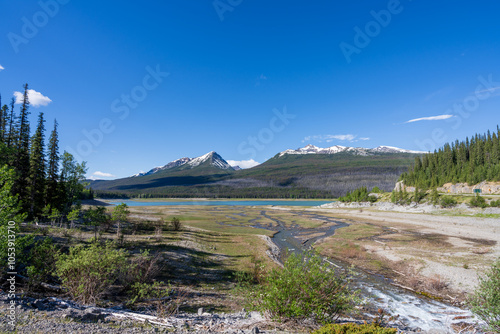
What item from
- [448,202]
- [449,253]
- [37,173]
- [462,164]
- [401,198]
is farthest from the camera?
[462,164]

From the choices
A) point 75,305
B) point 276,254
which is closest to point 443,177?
point 276,254

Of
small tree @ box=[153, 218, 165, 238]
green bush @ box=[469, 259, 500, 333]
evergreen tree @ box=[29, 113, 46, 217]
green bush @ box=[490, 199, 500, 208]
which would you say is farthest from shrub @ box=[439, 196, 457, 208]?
evergreen tree @ box=[29, 113, 46, 217]

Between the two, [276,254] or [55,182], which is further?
[55,182]

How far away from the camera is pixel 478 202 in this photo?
7375 cm

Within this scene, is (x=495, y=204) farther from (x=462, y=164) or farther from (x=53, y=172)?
(x=53, y=172)

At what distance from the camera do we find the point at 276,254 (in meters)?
34.2

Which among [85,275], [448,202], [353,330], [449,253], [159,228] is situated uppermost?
[85,275]

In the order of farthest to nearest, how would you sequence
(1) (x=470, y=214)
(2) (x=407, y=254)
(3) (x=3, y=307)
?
(1) (x=470, y=214), (2) (x=407, y=254), (3) (x=3, y=307)

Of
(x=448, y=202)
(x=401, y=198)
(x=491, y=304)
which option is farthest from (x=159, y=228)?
(x=401, y=198)

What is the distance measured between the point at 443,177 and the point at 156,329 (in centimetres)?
14761

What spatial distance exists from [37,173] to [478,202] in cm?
11460

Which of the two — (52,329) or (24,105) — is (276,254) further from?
(24,105)

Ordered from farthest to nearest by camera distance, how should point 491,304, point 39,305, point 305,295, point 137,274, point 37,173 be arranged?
point 37,173, point 137,274, point 491,304, point 39,305, point 305,295

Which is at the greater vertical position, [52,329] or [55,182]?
[55,182]
